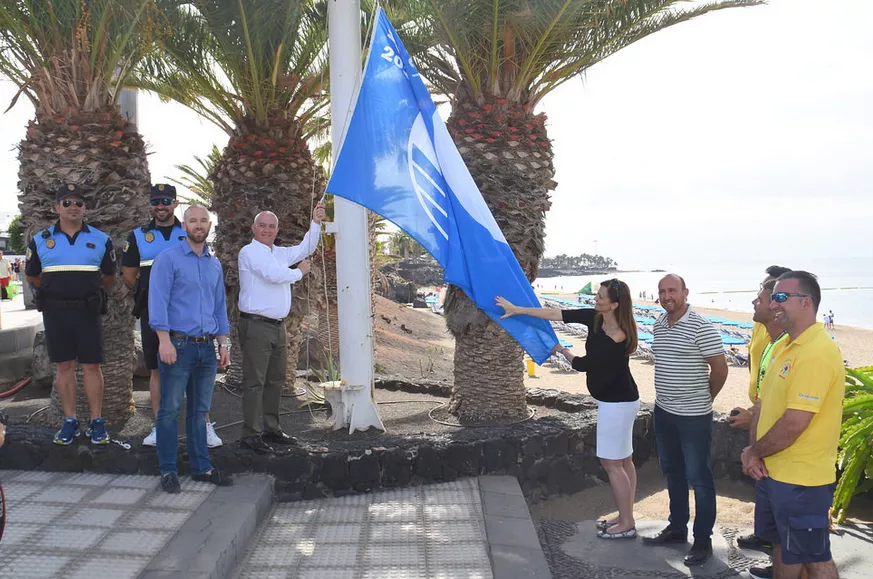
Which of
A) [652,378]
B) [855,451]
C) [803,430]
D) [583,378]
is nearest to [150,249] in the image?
[803,430]

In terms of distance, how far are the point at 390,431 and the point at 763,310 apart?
124 inches

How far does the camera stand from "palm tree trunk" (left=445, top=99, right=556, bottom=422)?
6562 millimetres

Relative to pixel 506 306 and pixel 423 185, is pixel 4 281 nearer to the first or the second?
pixel 423 185

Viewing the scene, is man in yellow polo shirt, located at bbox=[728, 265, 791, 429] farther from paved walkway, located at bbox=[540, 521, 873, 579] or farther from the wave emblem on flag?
the wave emblem on flag

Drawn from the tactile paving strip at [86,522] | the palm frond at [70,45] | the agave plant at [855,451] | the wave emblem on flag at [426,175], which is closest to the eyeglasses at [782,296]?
the agave plant at [855,451]

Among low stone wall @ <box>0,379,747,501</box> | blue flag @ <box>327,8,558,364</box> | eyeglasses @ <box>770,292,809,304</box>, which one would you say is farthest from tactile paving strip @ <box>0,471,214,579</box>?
eyeglasses @ <box>770,292,809,304</box>

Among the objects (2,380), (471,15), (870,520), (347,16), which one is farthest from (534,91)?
(2,380)

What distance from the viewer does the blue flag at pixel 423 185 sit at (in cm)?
491

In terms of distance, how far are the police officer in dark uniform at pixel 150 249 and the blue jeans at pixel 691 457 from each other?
3102 mm

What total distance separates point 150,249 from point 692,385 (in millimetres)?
3800

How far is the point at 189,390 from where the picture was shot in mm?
4516

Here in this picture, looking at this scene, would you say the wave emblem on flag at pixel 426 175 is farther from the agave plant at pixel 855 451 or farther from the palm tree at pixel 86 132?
the agave plant at pixel 855 451

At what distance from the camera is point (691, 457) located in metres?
4.28

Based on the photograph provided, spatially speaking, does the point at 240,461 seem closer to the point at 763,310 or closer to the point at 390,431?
the point at 390,431
